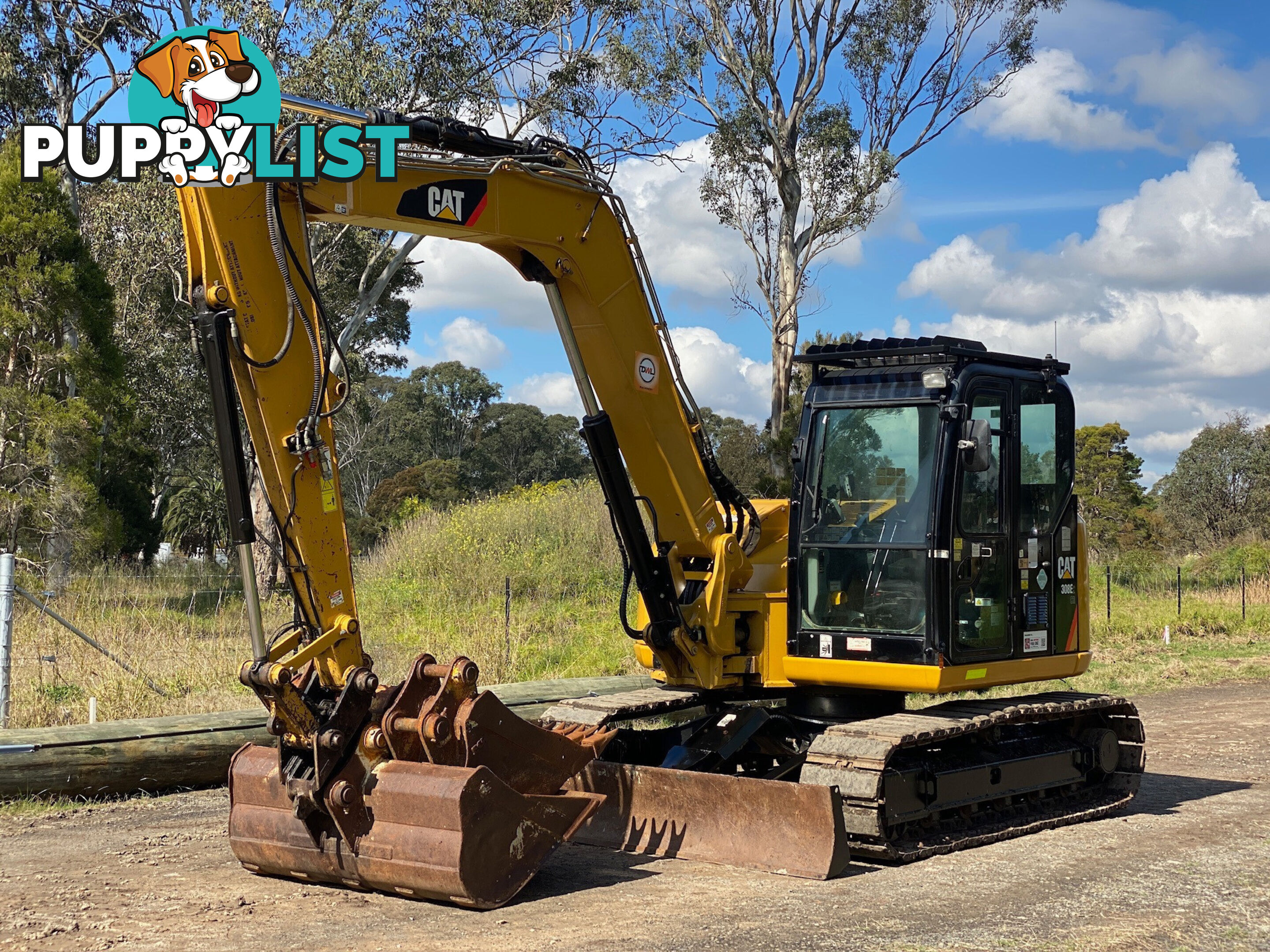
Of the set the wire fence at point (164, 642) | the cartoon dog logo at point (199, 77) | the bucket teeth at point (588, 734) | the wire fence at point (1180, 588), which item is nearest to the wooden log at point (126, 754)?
the wire fence at point (164, 642)

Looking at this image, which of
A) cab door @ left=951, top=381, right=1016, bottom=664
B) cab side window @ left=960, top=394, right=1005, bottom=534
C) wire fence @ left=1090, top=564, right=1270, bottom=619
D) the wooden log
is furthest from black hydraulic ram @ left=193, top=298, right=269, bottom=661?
wire fence @ left=1090, top=564, right=1270, bottom=619

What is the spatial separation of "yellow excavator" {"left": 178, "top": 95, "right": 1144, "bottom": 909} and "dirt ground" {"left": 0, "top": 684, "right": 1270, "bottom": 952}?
9.0 inches

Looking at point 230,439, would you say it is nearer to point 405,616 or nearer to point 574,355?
point 574,355

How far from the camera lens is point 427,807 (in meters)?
6.38

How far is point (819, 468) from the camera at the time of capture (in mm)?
8578

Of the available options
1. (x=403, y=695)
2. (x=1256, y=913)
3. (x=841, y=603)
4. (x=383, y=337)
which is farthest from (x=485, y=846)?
(x=383, y=337)

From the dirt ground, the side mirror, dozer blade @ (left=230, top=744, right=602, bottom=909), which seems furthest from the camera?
the side mirror

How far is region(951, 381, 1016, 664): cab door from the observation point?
26.9 feet

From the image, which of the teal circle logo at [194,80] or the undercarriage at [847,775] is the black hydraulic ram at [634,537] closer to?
the undercarriage at [847,775]

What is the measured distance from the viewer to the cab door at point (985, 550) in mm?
8203

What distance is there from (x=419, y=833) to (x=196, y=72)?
675cm

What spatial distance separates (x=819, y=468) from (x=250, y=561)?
375 centimetres

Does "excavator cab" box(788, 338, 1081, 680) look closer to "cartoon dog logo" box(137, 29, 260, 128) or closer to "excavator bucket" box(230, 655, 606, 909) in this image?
"excavator bucket" box(230, 655, 606, 909)

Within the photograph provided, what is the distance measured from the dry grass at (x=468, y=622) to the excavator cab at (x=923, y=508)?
18.3ft
